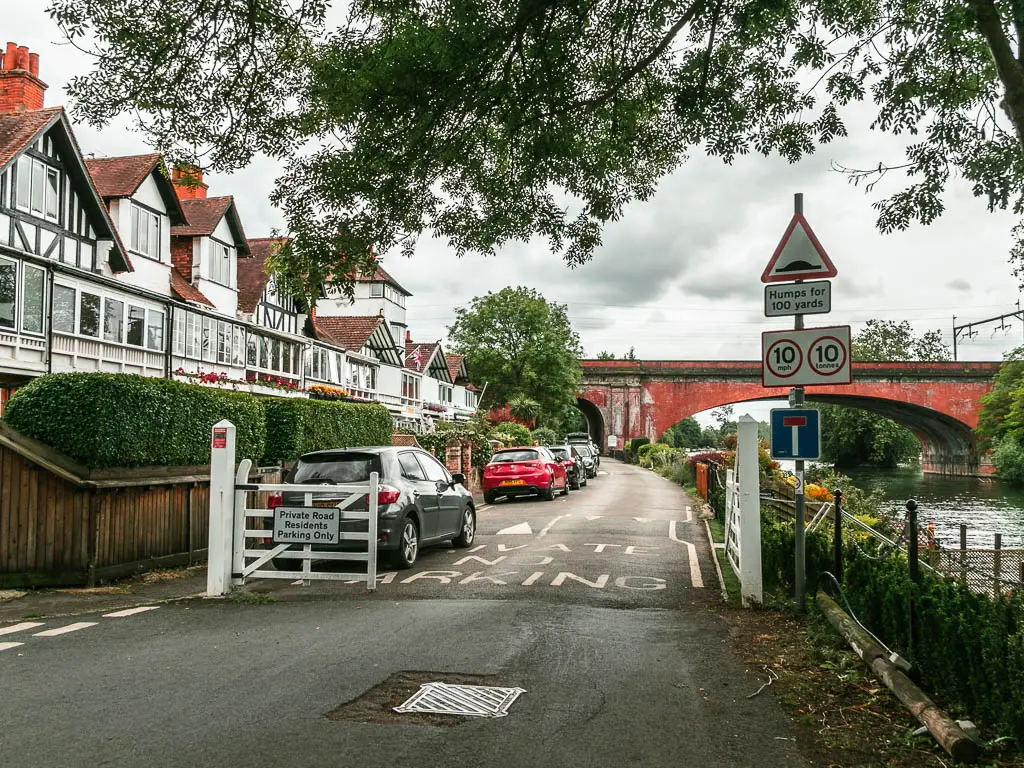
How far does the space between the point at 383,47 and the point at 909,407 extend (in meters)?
65.5

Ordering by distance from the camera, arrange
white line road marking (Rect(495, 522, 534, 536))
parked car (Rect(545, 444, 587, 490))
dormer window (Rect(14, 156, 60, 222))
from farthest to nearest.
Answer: parked car (Rect(545, 444, 587, 490)), dormer window (Rect(14, 156, 60, 222)), white line road marking (Rect(495, 522, 534, 536))

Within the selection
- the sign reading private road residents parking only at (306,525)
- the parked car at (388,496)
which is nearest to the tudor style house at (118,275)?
the sign reading private road residents parking only at (306,525)

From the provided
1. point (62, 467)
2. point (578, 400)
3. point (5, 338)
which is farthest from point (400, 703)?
point (578, 400)

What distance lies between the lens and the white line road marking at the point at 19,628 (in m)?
7.34

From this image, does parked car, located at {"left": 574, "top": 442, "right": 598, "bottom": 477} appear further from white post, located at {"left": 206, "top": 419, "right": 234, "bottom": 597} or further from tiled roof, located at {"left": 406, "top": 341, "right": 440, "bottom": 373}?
white post, located at {"left": 206, "top": 419, "right": 234, "bottom": 597}

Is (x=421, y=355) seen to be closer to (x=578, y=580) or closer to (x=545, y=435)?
(x=545, y=435)

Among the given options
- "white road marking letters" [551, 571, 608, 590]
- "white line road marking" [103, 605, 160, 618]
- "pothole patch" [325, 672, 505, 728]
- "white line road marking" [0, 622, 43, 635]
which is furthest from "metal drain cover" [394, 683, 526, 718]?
"white road marking letters" [551, 571, 608, 590]

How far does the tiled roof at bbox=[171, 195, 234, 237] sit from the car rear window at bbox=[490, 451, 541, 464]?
47.0 feet

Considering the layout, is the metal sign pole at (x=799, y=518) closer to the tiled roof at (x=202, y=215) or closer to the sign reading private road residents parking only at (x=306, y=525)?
the sign reading private road residents parking only at (x=306, y=525)

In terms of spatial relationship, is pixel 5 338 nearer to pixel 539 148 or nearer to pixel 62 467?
pixel 62 467

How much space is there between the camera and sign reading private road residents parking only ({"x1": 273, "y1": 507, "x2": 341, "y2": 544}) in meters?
9.21

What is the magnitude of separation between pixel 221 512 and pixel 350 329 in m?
42.0

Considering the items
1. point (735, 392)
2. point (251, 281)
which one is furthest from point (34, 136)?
point (735, 392)

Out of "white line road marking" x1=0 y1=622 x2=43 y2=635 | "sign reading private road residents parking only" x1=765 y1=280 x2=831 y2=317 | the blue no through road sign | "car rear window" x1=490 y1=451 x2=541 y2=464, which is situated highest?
"sign reading private road residents parking only" x1=765 y1=280 x2=831 y2=317
